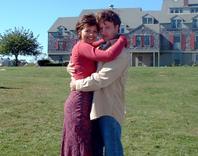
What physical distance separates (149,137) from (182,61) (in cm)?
6509

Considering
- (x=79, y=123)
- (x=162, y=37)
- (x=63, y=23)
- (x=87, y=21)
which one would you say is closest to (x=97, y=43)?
(x=87, y=21)

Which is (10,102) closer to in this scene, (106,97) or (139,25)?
(106,97)

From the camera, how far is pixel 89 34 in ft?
14.9

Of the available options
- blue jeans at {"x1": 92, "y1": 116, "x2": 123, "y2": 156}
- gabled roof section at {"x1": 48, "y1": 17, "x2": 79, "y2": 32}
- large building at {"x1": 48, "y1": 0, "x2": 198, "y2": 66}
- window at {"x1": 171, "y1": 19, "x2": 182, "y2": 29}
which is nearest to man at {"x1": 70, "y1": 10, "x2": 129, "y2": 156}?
blue jeans at {"x1": 92, "y1": 116, "x2": 123, "y2": 156}

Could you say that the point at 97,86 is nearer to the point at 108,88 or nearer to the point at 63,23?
the point at 108,88

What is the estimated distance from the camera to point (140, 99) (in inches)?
640

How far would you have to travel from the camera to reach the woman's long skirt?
181 inches

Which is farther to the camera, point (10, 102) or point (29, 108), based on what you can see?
point (10, 102)

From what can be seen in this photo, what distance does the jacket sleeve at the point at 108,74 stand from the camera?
175 inches

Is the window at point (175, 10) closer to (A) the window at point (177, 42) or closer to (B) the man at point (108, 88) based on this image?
(A) the window at point (177, 42)

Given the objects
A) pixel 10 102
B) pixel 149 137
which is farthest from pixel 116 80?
pixel 10 102

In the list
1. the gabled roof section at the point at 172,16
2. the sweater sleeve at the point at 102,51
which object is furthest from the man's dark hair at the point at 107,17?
the gabled roof section at the point at 172,16

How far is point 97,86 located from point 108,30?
0.49 m

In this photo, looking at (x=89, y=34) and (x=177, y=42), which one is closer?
(x=89, y=34)
